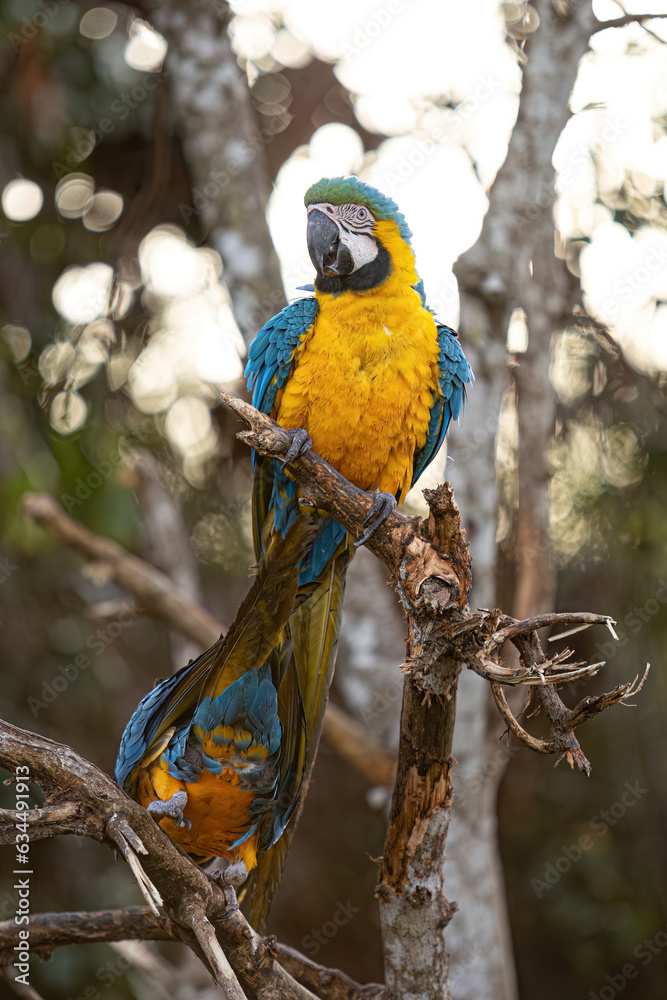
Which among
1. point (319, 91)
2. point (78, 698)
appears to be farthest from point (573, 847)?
point (319, 91)

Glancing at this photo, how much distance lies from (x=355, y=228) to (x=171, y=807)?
1.66m

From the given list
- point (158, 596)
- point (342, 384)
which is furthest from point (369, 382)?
point (158, 596)

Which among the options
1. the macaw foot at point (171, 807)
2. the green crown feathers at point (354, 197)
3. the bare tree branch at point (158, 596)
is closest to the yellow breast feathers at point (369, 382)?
the green crown feathers at point (354, 197)

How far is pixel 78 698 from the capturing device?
4531 millimetres

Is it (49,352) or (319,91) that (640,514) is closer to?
(319,91)

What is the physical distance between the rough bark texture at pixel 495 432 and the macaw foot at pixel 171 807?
1554 mm

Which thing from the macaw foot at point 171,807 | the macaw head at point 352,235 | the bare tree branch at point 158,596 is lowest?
the bare tree branch at point 158,596

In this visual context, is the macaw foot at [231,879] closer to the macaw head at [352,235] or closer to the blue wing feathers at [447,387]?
the blue wing feathers at [447,387]

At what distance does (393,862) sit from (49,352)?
336 centimetres

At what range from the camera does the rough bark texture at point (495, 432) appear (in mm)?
3133

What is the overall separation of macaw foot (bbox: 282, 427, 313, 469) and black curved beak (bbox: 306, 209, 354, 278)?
0.51 m

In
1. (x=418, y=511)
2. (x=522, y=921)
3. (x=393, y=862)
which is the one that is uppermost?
(x=393, y=862)

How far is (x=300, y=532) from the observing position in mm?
1913

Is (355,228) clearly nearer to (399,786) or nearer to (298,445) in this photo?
(298,445)
